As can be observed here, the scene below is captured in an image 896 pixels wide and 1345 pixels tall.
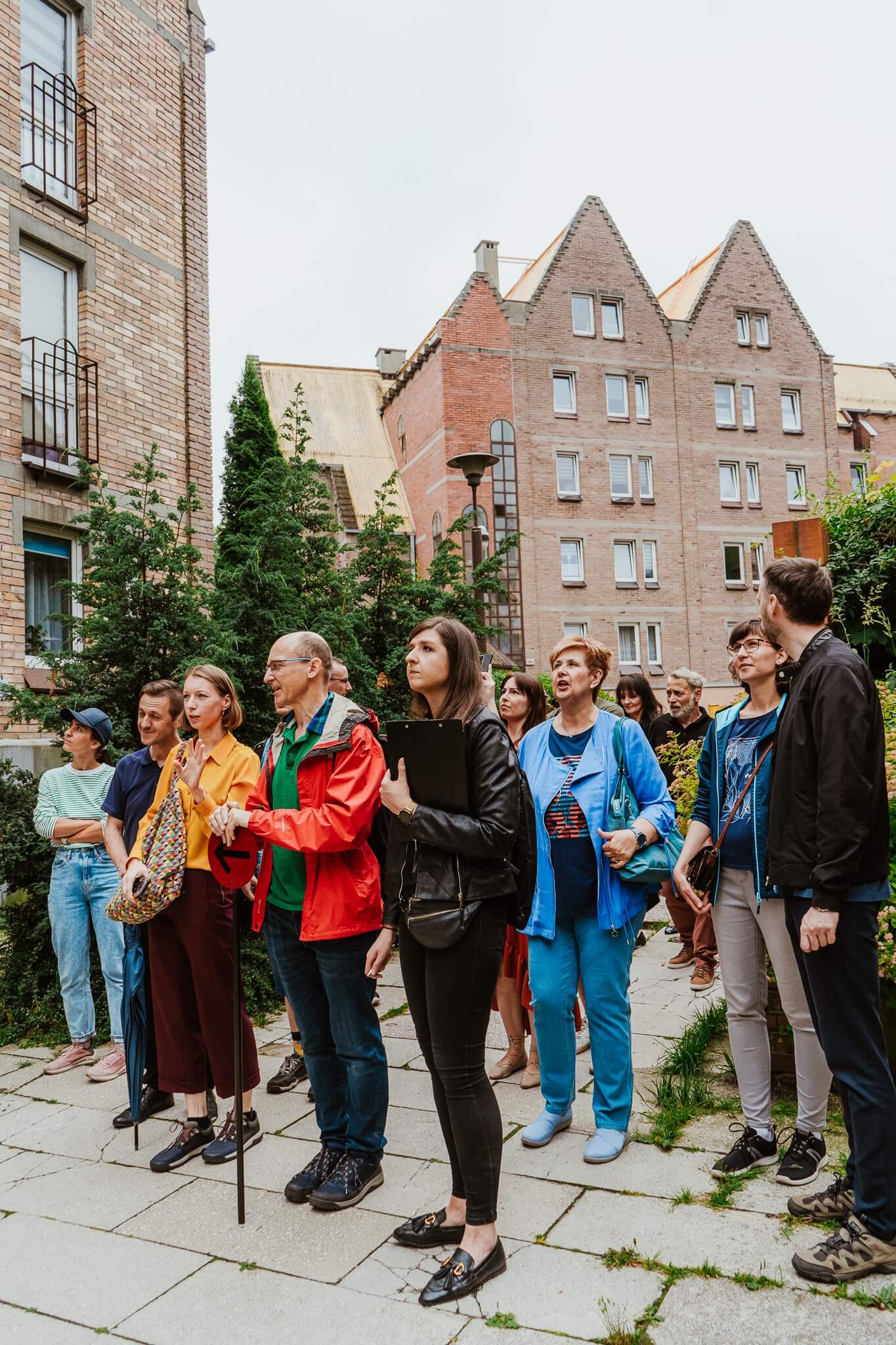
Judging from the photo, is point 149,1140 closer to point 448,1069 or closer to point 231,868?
point 231,868

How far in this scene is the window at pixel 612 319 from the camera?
121 ft

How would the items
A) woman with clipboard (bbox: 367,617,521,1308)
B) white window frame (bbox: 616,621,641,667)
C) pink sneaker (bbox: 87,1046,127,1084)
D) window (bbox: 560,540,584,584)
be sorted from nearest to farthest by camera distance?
woman with clipboard (bbox: 367,617,521,1308), pink sneaker (bbox: 87,1046,127,1084), window (bbox: 560,540,584,584), white window frame (bbox: 616,621,641,667)

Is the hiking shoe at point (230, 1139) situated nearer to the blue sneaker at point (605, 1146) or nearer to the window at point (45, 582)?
the blue sneaker at point (605, 1146)

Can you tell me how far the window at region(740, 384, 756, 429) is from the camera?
126 feet

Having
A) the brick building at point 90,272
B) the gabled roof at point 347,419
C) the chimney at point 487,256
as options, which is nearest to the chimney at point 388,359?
the gabled roof at point 347,419

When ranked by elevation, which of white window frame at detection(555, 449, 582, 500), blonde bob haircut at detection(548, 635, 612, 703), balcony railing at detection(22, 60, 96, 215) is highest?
white window frame at detection(555, 449, 582, 500)

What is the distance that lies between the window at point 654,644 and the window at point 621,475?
467 centimetres

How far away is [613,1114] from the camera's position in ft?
14.4

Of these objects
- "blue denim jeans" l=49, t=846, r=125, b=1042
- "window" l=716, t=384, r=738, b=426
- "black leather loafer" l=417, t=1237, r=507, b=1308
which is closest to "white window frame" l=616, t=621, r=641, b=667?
"window" l=716, t=384, r=738, b=426

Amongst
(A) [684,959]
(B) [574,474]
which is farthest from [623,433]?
(A) [684,959]

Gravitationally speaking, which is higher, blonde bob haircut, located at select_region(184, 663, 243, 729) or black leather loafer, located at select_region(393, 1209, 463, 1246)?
blonde bob haircut, located at select_region(184, 663, 243, 729)

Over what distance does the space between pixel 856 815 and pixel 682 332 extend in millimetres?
37605

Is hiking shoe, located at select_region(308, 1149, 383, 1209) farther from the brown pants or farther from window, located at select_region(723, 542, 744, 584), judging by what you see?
window, located at select_region(723, 542, 744, 584)

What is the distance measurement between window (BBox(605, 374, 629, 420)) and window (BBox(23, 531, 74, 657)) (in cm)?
2747
